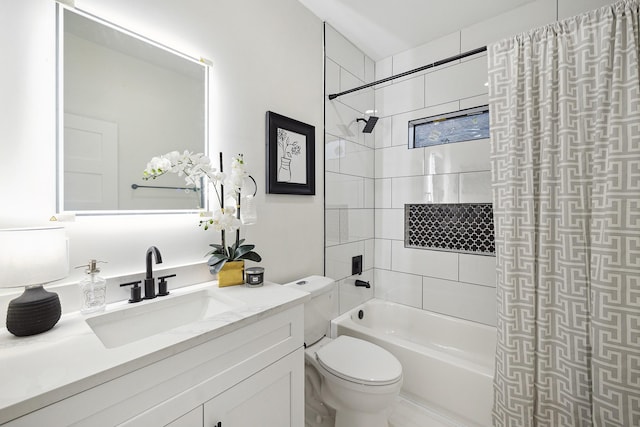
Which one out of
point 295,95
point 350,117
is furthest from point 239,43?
point 350,117

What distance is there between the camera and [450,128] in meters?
2.16

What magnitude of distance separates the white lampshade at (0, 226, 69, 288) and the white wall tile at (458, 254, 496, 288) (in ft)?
7.40

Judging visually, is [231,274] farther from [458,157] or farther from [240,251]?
[458,157]

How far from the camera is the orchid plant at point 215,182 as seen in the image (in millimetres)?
1142

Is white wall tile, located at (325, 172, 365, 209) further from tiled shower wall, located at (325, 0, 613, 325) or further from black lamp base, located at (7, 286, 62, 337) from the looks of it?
black lamp base, located at (7, 286, 62, 337)

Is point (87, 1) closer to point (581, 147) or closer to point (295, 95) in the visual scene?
point (295, 95)

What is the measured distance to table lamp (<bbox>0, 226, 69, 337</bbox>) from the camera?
0.70 m

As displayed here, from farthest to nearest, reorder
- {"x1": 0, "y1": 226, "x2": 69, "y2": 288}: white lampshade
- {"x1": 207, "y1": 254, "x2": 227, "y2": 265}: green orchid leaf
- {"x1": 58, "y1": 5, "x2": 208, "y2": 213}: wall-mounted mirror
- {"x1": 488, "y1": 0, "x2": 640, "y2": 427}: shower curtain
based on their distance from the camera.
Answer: {"x1": 207, "y1": 254, "x2": 227, "y2": 265}: green orchid leaf, {"x1": 488, "y1": 0, "x2": 640, "y2": 427}: shower curtain, {"x1": 58, "y1": 5, "x2": 208, "y2": 213}: wall-mounted mirror, {"x1": 0, "y1": 226, "x2": 69, "y2": 288}: white lampshade

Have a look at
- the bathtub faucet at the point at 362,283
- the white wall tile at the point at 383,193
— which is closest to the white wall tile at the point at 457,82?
the white wall tile at the point at 383,193

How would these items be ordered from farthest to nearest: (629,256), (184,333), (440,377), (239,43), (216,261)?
1. (440,377)
2. (239,43)
3. (216,261)
4. (629,256)
5. (184,333)

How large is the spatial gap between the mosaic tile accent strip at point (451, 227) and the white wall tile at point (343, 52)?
1.24 metres

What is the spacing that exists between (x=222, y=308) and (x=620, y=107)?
1.80m

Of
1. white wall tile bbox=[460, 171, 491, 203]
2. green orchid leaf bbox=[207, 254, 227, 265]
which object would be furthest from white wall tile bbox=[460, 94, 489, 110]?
green orchid leaf bbox=[207, 254, 227, 265]

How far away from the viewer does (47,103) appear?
0.90m
